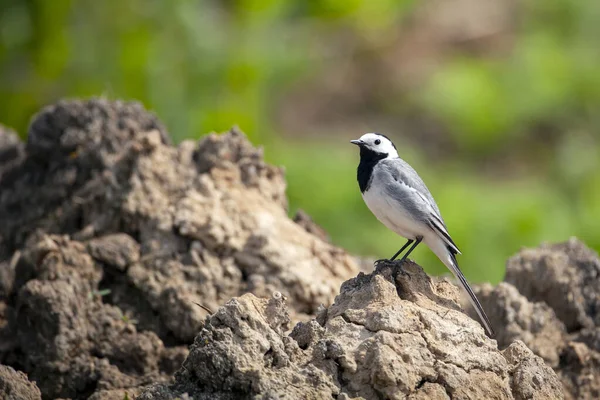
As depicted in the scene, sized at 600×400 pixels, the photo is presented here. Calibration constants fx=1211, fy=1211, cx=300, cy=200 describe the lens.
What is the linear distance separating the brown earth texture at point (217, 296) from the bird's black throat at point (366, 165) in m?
0.56

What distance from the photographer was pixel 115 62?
15.3m

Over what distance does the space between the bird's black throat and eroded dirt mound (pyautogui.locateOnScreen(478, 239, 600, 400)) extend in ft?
3.30

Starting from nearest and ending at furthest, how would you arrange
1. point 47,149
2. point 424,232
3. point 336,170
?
1. point 424,232
2. point 47,149
3. point 336,170

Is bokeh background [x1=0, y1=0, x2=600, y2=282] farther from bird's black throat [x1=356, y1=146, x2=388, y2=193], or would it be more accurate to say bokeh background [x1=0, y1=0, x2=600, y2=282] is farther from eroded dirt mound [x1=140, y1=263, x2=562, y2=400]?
eroded dirt mound [x1=140, y1=263, x2=562, y2=400]

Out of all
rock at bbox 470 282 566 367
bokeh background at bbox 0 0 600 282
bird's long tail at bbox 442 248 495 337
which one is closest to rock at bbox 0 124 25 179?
bird's long tail at bbox 442 248 495 337

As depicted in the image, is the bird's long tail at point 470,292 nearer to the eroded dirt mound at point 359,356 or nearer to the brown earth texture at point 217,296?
the brown earth texture at point 217,296

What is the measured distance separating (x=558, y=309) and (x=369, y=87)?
11.5 meters

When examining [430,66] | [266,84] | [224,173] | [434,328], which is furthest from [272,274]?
[430,66]

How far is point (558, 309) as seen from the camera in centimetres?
696

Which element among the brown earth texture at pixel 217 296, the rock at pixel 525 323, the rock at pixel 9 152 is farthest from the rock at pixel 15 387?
the rock at pixel 9 152

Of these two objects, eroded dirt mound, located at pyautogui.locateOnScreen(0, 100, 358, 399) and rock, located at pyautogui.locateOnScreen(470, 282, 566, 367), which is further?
rock, located at pyautogui.locateOnScreen(470, 282, 566, 367)

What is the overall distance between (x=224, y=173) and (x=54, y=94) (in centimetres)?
778

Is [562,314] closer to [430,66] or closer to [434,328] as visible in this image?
[434,328]

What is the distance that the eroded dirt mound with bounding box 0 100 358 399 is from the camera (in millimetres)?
6375
